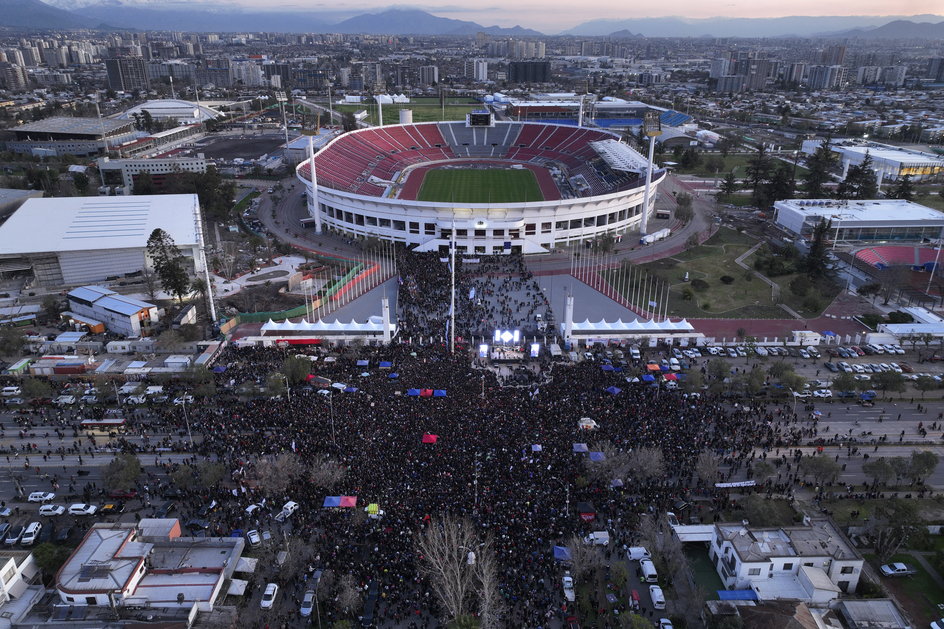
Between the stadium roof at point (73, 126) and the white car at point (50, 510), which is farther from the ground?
the stadium roof at point (73, 126)

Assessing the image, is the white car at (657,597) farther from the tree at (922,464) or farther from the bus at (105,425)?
the bus at (105,425)

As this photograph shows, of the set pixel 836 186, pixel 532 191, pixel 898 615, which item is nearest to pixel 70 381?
pixel 898 615

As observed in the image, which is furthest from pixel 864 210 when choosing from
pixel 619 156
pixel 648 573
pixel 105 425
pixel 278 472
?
pixel 105 425

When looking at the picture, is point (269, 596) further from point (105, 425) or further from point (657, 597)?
point (105, 425)

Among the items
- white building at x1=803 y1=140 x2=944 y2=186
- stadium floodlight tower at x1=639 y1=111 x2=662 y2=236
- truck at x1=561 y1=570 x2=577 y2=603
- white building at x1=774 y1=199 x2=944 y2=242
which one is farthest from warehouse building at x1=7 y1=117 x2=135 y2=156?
white building at x1=803 y1=140 x2=944 y2=186

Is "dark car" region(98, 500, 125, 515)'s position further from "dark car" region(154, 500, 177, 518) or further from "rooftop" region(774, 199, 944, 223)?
"rooftop" region(774, 199, 944, 223)

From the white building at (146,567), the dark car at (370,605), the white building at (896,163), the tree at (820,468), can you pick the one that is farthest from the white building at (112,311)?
the white building at (896,163)
